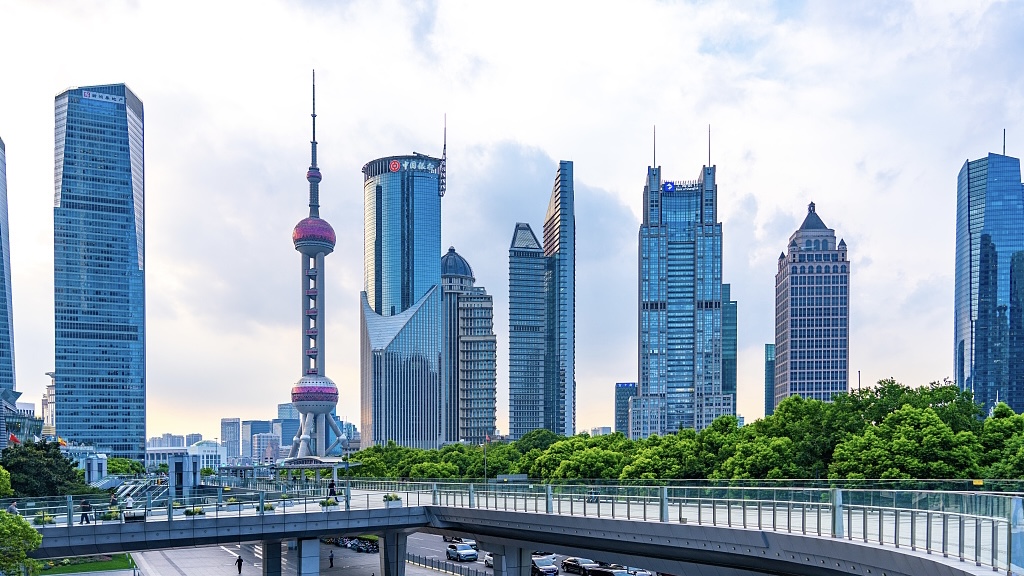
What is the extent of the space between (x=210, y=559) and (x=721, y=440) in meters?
53.9

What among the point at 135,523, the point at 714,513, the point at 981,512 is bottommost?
the point at 135,523

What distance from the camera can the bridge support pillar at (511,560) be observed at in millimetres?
59469

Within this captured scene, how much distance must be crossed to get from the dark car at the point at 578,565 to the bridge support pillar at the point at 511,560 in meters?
12.9

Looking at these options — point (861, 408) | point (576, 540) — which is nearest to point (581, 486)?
point (576, 540)

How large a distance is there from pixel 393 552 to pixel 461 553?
1717cm

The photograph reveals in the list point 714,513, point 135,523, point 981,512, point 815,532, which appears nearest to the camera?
point 981,512

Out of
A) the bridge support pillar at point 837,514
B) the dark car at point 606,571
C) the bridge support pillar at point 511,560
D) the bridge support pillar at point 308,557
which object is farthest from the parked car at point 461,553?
the bridge support pillar at point 837,514

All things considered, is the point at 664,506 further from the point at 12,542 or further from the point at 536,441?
the point at 536,441

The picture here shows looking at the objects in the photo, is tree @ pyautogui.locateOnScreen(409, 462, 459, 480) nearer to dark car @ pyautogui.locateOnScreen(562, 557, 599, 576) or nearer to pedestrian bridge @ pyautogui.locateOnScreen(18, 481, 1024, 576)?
pedestrian bridge @ pyautogui.locateOnScreen(18, 481, 1024, 576)

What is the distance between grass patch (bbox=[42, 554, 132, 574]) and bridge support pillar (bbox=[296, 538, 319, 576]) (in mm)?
37134

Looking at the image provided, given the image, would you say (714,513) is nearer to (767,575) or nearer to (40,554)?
(767,575)

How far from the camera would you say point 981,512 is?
22.9 metres

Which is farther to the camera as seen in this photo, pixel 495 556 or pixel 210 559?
pixel 210 559

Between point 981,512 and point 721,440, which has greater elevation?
point 981,512
